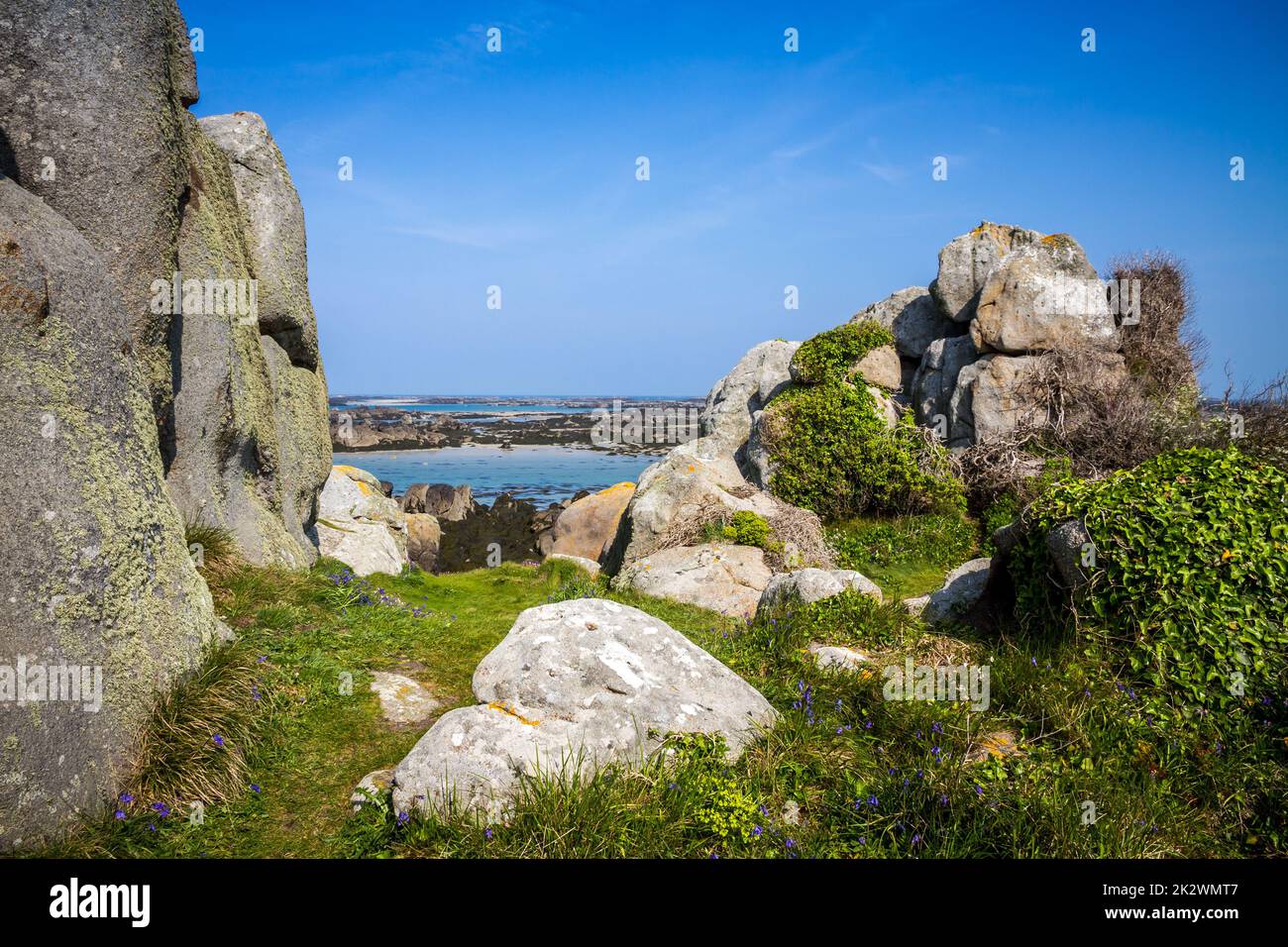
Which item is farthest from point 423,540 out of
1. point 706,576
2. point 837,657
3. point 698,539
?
point 837,657

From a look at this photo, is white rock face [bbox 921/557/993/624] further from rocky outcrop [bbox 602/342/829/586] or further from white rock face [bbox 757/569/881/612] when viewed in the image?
rocky outcrop [bbox 602/342/829/586]

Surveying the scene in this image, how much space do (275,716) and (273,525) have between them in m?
5.88

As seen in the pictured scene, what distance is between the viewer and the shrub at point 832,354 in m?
18.6

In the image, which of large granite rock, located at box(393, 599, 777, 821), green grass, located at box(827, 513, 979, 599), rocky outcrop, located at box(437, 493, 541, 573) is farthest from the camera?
rocky outcrop, located at box(437, 493, 541, 573)

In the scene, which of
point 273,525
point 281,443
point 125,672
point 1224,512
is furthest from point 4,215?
point 1224,512

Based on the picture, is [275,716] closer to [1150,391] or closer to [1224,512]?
[1224,512]

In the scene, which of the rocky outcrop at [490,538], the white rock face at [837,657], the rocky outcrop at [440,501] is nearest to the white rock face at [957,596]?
the white rock face at [837,657]

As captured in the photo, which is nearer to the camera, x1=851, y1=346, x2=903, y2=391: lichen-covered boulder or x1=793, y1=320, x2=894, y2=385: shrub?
x1=793, y1=320, x2=894, y2=385: shrub

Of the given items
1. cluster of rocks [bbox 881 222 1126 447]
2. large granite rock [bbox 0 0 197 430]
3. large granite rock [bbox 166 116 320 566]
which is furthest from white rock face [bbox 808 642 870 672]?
cluster of rocks [bbox 881 222 1126 447]

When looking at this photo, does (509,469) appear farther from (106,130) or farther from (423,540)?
(106,130)

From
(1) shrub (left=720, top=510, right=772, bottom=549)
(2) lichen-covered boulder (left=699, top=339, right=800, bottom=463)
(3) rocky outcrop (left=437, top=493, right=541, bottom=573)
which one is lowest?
(3) rocky outcrop (left=437, top=493, right=541, bottom=573)

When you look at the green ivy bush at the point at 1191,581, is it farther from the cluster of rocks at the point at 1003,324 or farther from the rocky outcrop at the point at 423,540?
the rocky outcrop at the point at 423,540

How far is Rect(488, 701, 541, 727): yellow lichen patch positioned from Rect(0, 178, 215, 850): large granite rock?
248 cm

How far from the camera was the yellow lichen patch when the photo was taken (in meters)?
5.40
